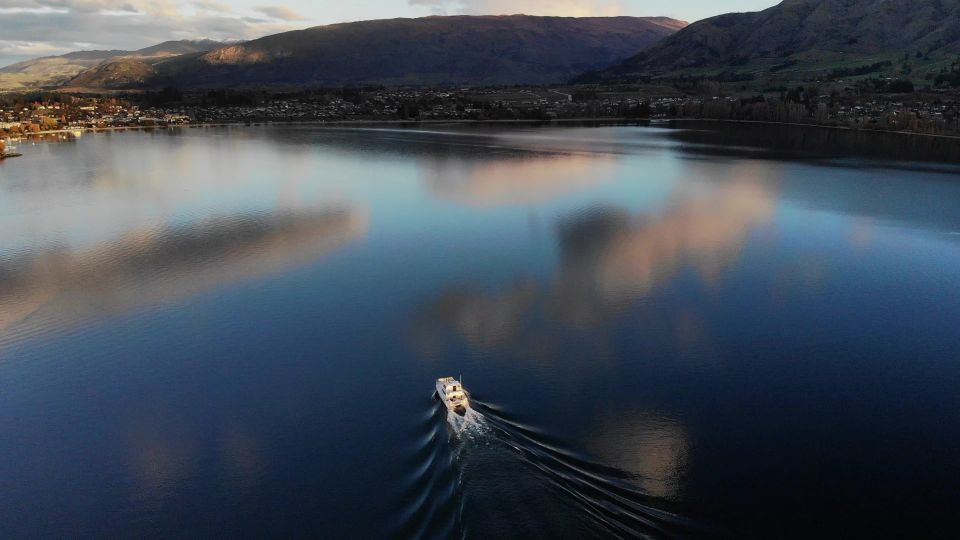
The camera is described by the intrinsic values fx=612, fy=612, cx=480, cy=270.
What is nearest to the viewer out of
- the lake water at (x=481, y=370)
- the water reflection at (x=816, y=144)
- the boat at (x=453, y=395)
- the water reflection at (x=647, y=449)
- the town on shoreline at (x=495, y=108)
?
the lake water at (x=481, y=370)

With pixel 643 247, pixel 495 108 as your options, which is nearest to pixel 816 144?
pixel 643 247

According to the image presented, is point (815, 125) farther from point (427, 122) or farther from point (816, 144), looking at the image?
point (427, 122)

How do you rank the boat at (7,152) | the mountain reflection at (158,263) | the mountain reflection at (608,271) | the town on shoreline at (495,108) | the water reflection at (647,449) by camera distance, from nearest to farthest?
the water reflection at (647,449), the mountain reflection at (608,271), the mountain reflection at (158,263), the boat at (7,152), the town on shoreline at (495,108)

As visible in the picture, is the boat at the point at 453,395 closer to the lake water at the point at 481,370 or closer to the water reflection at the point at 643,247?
the lake water at the point at 481,370

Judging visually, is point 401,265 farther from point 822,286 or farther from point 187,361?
point 822,286

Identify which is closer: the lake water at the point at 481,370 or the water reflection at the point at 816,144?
the lake water at the point at 481,370

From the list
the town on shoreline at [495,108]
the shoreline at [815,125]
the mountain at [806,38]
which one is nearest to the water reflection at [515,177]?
the shoreline at [815,125]
